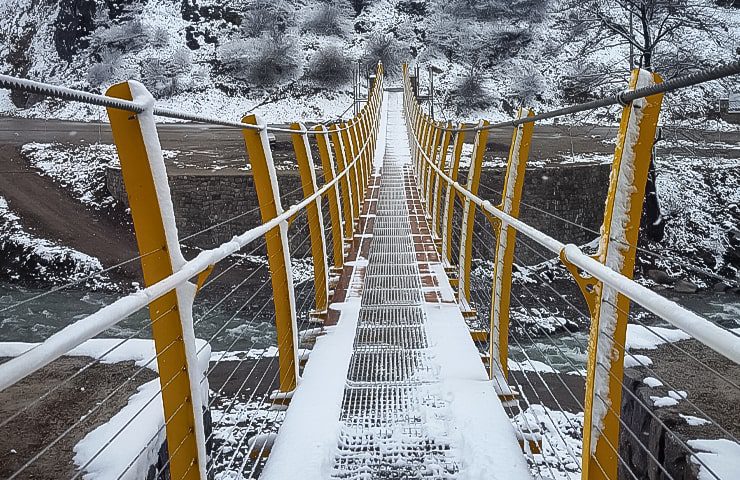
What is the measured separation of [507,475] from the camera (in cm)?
159

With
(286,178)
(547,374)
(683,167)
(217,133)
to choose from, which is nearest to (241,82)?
(217,133)

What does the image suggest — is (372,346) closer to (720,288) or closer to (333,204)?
(333,204)

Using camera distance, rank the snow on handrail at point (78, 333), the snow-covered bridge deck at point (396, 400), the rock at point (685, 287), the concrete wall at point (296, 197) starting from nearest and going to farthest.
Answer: the snow on handrail at point (78, 333) → the snow-covered bridge deck at point (396, 400) → the rock at point (685, 287) → the concrete wall at point (296, 197)

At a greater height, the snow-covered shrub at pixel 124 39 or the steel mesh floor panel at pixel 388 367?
the snow-covered shrub at pixel 124 39

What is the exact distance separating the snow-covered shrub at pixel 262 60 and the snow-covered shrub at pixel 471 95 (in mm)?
8226

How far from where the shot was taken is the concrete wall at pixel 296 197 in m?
12.2

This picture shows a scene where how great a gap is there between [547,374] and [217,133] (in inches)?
690

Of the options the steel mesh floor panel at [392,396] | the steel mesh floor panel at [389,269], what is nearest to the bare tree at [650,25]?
the steel mesh floor panel at [389,269]

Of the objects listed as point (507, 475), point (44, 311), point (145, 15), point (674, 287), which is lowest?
point (674, 287)

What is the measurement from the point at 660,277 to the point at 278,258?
32.8ft

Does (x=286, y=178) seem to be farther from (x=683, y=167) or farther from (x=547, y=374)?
(x=683, y=167)

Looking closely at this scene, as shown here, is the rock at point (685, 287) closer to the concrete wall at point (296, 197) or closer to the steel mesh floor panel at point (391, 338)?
the concrete wall at point (296, 197)

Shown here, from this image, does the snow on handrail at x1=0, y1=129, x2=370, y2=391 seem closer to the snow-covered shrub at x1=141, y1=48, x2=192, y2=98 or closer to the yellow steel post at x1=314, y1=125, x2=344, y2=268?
the yellow steel post at x1=314, y1=125, x2=344, y2=268

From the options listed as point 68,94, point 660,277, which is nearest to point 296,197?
point 660,277
